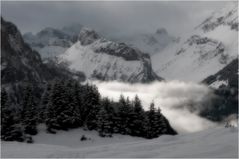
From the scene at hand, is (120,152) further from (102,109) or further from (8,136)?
(102,109)

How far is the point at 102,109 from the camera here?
221 feet

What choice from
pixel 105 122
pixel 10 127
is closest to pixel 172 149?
pixel 10 127

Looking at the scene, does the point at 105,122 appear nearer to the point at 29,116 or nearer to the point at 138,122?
the point at 138,122

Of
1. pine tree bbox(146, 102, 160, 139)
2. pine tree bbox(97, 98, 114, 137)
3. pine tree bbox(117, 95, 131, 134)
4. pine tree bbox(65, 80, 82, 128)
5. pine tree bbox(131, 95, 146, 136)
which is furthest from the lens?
pine tree bbox(131, 95, 146, 136)

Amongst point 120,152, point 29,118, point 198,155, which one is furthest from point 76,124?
point 198,155

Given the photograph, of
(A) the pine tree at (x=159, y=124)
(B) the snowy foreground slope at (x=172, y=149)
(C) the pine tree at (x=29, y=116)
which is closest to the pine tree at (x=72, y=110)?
(C) the pine tree at (x=29, y=116)

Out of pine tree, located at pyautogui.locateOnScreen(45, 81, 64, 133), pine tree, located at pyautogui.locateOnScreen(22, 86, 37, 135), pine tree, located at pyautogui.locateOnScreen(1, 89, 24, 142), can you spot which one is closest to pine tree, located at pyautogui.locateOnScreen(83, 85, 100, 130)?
pine tree, located at pyautogui.locateOnScreen(45, 81, 64, 133)

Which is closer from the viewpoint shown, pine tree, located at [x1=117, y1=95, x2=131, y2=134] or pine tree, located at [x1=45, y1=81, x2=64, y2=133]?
pine tree, located at [x1=45, y1=81, x2=64, y2=133]

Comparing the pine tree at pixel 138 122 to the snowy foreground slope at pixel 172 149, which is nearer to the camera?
the snowy foreground slope at pixel 172 149

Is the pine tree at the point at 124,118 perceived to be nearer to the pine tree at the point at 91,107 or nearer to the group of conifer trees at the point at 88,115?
the group of conifer trees at the point at 88,115

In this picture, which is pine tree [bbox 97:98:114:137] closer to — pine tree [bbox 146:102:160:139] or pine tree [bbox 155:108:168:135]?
pine tree [bbox 146:102:160:139]

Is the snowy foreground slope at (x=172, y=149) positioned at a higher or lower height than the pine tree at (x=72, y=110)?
lower

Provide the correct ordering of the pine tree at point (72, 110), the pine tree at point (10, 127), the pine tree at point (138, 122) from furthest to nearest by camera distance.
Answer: the pine tree at point (138, 122)
the pine tree at point (72, 110)
the pine tree at point (10, 127)

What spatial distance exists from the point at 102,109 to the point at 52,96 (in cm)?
792
